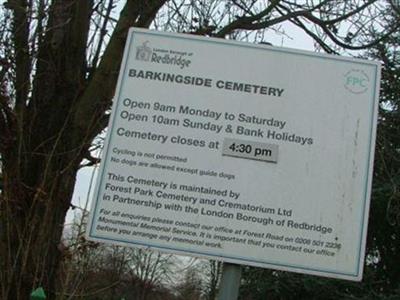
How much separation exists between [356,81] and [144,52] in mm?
1146

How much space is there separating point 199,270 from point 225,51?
41377 millimetres

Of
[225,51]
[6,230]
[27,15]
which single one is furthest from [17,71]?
[225,51]

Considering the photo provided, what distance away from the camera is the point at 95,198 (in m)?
3.59

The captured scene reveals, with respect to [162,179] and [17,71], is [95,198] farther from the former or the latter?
[17,71]

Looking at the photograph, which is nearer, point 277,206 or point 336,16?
point 277,206

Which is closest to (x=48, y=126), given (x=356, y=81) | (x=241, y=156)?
(x=241, y=156)

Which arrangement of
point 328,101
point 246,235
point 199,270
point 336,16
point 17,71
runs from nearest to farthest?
point 246,235 < point 328,101 < point 17,71 < point 336,16 < point 199,270

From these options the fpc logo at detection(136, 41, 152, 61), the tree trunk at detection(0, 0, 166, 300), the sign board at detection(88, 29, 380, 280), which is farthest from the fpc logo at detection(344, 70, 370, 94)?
the tree trunk at detection(0, 0, 166, 300)

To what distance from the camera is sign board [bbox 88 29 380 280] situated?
3484 mm

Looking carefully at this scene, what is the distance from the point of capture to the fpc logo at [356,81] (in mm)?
3713

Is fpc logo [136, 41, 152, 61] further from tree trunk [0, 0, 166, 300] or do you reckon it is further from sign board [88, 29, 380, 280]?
tree trunk [0, 0, 166, 300]

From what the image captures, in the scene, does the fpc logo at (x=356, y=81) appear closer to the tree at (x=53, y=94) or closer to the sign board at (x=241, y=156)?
the sign board at (x=241, y=156)

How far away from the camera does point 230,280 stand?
360 cm

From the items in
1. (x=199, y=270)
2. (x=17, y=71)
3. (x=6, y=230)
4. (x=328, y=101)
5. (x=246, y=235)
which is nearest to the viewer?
(x=246, y=235)
